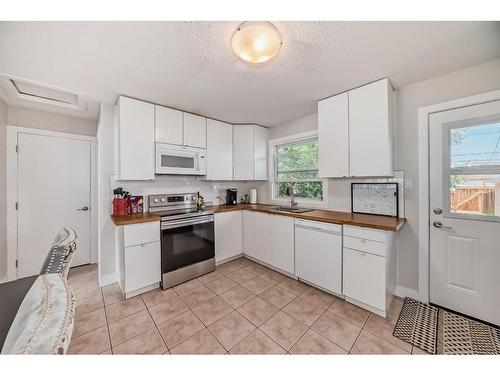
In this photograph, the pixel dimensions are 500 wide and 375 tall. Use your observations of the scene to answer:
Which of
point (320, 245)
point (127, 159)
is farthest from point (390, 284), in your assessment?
point (127, 159)

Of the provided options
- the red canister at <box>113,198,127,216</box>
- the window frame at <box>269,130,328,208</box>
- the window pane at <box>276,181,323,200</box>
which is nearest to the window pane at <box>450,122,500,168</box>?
the window frame at <box>269,130,328,208</box>

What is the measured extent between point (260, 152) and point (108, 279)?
9.43 feet

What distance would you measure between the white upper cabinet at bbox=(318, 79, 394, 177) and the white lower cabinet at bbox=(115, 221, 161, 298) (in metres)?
2.16

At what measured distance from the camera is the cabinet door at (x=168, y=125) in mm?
2498

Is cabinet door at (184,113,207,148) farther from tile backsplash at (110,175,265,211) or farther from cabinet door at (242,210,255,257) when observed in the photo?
cabinet door at (242,210,255,257)

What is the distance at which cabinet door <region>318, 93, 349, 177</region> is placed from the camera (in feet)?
7.13

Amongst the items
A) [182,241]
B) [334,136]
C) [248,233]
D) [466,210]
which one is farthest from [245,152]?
[466,210]

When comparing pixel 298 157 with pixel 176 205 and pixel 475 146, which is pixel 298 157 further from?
pixel 176 205

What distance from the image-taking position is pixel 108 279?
2465 millimetres

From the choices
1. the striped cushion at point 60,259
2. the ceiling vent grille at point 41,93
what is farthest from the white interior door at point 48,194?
the striped cushion at point 60,259

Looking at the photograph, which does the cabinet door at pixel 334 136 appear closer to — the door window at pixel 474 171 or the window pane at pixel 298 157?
the window pane at pixel 298 157

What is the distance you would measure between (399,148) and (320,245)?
53.8 inches

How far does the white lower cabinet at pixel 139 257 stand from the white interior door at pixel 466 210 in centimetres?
291

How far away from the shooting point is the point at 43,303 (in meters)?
0.56
